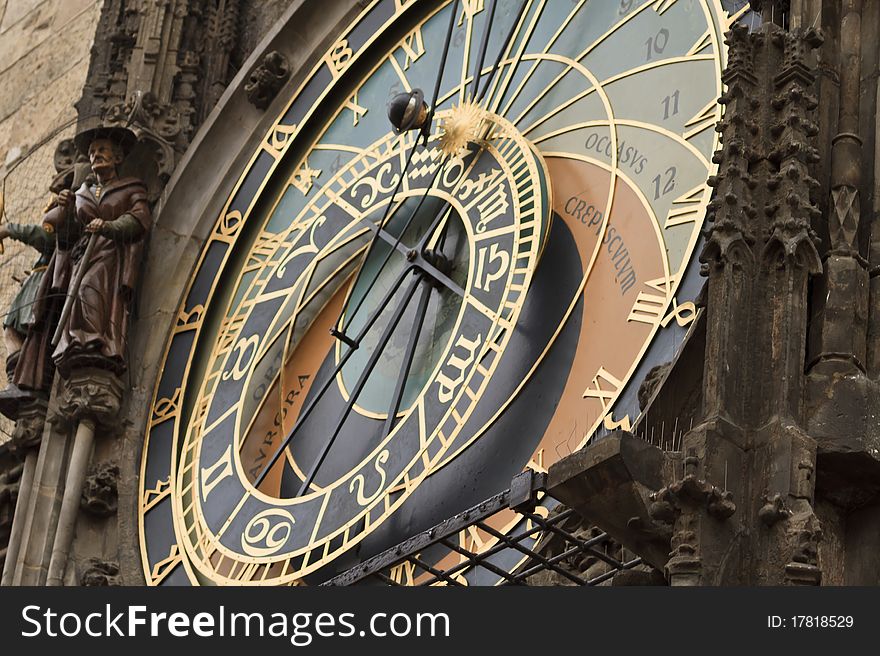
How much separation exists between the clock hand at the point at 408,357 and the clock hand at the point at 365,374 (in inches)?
1.6

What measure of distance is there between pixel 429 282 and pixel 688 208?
1.01m

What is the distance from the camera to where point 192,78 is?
9.42 meters

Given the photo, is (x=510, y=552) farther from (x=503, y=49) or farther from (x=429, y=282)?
(x=503, y=49)

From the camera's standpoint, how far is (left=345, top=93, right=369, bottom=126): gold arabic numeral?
8750 mm

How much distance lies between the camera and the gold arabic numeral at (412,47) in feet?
28.3

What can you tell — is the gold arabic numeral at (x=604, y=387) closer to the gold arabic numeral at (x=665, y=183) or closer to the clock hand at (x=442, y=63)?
the gold arabic numeral at (x=665, y=183)

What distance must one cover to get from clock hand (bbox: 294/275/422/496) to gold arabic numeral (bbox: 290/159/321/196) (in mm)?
823

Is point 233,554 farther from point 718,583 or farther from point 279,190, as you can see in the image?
point 718,583

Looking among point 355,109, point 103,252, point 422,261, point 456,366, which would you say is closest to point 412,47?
point 355,109

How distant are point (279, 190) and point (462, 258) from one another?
117 centimetres

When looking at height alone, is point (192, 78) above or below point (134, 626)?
above

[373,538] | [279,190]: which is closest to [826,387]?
[373,538]

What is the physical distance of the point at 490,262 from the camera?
7695 mm

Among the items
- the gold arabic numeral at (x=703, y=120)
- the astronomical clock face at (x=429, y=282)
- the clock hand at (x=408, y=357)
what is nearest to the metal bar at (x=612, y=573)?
the astronomical clock face at (x=429, y=282)
